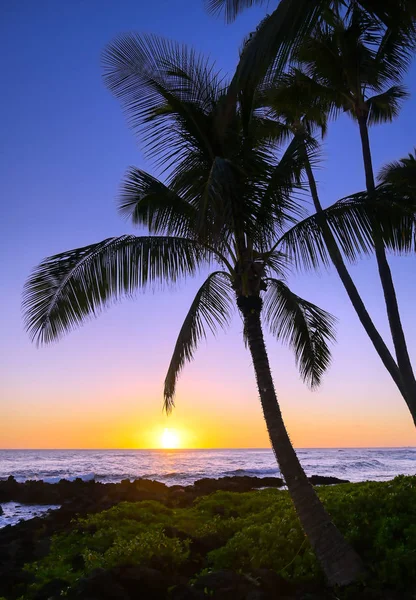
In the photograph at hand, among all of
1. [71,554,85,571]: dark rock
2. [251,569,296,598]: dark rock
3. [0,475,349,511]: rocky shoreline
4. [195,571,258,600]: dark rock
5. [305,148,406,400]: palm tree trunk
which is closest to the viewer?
[195,571,258,600]: dark rock

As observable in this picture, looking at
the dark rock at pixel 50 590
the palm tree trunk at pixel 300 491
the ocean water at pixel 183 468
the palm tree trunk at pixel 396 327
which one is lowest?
the ocean water at pixel 183 468

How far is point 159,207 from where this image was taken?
8.26 m

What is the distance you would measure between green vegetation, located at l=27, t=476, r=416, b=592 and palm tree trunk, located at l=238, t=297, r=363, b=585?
0.37m

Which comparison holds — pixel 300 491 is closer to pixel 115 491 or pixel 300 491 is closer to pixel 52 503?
pixel 115 491

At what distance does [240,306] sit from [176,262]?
5.10ft

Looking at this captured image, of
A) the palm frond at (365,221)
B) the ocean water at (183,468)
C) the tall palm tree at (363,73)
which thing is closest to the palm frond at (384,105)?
the tall palm tree at (363,73)

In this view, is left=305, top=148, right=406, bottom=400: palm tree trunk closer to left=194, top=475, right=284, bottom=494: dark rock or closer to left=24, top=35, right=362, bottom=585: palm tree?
left=24, top=35, right=362, bottom=585: palm tree

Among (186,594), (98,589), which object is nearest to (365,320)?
(186,594)

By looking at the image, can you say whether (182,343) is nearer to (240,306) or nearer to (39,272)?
(240,306)

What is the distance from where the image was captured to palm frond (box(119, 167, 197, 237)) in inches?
320

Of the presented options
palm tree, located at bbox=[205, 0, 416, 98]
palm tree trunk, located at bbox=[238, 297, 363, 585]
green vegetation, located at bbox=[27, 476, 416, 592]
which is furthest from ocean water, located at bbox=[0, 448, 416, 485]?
palm tree, located at bbox=[205, 0, 416, 98]

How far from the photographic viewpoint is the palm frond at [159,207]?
26.7 feet

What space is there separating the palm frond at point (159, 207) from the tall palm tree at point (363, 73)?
4453 millimetres

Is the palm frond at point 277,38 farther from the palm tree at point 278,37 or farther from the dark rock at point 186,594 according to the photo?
the dark rock at point 186,594
